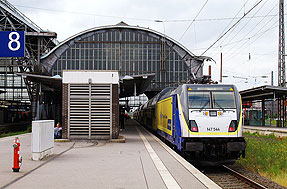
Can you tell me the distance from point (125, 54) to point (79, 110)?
28.7 m

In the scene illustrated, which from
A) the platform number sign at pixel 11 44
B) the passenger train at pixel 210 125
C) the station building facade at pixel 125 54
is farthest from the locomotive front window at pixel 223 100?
the station building facade at pixel 125 54

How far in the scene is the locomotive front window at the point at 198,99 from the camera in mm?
11781

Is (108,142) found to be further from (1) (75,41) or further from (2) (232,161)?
(1) (75,41)

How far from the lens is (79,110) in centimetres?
1659

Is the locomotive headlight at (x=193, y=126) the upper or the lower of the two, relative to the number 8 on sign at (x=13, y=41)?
lower

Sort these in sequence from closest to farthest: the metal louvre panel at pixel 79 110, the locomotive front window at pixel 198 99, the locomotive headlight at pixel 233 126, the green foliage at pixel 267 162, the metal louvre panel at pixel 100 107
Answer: the green foliage at pixel 267 162, the locomotive headlight at pixel 233 126, the locomotive front window at pixel 198 99, the metal louvre panel at pixel 79 110, the metal louvre panel at pixel 100 107

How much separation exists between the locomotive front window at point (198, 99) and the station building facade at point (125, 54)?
31.9 meters

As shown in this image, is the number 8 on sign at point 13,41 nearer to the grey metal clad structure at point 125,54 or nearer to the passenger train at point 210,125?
the passenger train at point 210,125

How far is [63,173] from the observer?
8250 mm

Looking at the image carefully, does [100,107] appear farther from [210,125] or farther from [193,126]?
[210,125]

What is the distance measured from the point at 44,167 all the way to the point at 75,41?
37.6 metres

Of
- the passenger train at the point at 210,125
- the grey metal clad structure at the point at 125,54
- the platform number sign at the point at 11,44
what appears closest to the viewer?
the platform number sign at the point at 11,44

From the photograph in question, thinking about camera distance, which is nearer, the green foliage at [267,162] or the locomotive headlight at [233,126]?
the green foliage at [267,162]

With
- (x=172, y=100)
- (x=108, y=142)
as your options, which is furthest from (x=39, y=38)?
(x=172, y=100)
